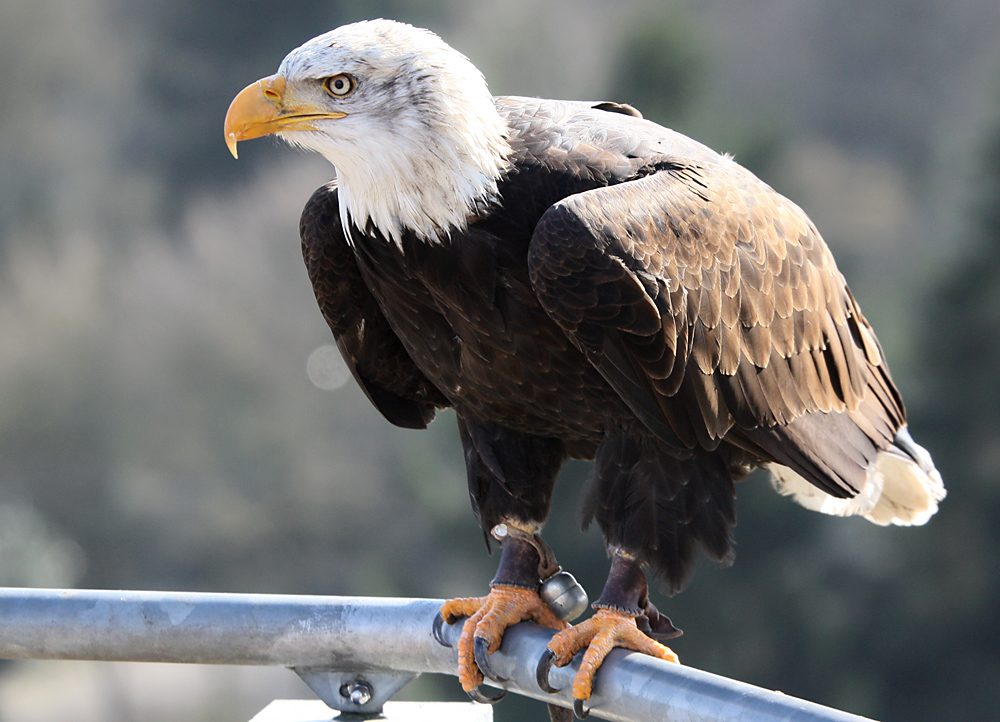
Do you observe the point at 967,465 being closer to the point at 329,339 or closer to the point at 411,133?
the point at 329,339

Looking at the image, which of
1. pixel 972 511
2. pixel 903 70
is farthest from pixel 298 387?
pixel 903 70

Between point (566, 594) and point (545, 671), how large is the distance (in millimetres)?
365

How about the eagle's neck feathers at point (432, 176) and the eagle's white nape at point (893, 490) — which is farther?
the eagle's white nape at point (893, 490)

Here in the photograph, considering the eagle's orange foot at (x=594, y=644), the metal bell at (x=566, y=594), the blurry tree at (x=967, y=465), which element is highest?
the blurry tree at (x=967, y=465)

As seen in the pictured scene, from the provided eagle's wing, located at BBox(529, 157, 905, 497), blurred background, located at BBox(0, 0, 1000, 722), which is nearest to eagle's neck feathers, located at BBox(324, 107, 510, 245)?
eagle's wing, located at BBox(529, 157, 905, 497)

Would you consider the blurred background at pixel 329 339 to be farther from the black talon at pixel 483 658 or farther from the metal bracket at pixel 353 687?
the metal bracket at pixel 353 687

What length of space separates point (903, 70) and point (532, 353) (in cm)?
4220

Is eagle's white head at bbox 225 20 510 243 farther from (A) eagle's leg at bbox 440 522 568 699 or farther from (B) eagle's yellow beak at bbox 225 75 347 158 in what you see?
(A) eagle's leg at bbox 440 522 568 699

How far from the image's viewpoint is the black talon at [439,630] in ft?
8.00

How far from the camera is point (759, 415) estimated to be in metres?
2.89

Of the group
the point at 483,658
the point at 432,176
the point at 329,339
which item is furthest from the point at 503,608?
the point at 329,339

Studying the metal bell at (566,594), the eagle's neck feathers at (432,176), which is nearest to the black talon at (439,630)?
the metal bell at (566,594)

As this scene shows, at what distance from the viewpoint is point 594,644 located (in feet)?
8.53

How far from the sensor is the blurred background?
21.3 metres
